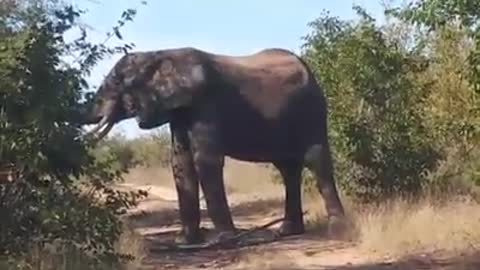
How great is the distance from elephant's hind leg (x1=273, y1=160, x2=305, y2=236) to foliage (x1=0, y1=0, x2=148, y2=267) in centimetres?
849

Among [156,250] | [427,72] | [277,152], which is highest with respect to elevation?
[427,72]

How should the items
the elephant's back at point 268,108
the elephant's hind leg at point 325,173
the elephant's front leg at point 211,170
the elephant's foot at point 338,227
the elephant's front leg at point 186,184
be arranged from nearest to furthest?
the elephant's front leg at point 211,170 < the elephant's foot at point 338,227 < the elephant's front leg at point 186,184 < the elephant's back at point 268,108 < the elephant's hind leg at point 325,173

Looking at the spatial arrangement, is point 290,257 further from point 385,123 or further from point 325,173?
point 385,123

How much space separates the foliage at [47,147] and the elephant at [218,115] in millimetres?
6144

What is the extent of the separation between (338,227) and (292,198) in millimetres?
1578

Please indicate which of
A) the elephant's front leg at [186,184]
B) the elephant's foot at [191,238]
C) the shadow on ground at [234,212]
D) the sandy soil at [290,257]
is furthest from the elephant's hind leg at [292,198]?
the shadow on ground at [234,212]

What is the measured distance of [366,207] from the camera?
67.4 ft

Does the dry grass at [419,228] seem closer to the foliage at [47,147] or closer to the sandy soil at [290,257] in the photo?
the sandy soil at [290,257]

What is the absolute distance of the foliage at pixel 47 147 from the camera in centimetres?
1105

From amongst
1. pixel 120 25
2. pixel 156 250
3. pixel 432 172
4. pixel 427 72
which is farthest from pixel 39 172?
pixel 427 72

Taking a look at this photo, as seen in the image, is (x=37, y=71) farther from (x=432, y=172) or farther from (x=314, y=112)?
(x=432, y=172)

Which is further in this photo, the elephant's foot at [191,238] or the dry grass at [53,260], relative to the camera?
the elephant's foot at [191,238]

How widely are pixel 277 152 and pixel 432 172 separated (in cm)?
334

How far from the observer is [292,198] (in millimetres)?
20516
